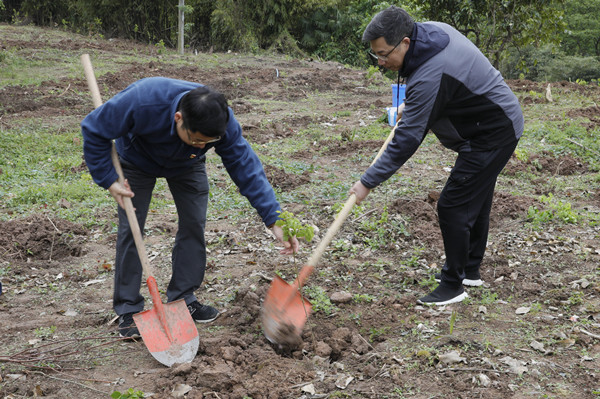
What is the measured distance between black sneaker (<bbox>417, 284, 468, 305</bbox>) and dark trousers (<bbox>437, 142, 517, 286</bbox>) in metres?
0.05

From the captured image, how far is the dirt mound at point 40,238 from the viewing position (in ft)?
17.0

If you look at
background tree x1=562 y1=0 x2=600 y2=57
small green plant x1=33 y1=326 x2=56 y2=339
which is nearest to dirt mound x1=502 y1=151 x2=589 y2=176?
small green plant x1=33 y1=326 x2=56 y2=339

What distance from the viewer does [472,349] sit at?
3.28m

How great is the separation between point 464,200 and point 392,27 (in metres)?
1.24

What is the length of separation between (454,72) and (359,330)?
5.78 ft

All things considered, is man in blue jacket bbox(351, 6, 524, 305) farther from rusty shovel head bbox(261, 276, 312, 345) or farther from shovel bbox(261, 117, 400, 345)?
rusty shovel head bbox(261, 276, 312, 345)

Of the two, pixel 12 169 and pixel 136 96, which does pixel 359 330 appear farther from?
pixel 12 169

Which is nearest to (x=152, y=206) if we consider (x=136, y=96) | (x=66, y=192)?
(x=66, y=192)

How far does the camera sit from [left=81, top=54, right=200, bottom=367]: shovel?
130 inches

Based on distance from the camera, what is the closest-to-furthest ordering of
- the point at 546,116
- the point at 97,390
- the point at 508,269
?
the point at 97,390 < the point at 508,269 < the point at 546,116

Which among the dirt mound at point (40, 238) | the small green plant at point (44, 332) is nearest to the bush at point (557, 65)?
the dirt mound at point (40, 238)

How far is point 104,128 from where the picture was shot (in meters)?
3.10

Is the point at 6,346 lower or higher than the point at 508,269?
lower

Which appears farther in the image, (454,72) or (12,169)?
(12,169)
